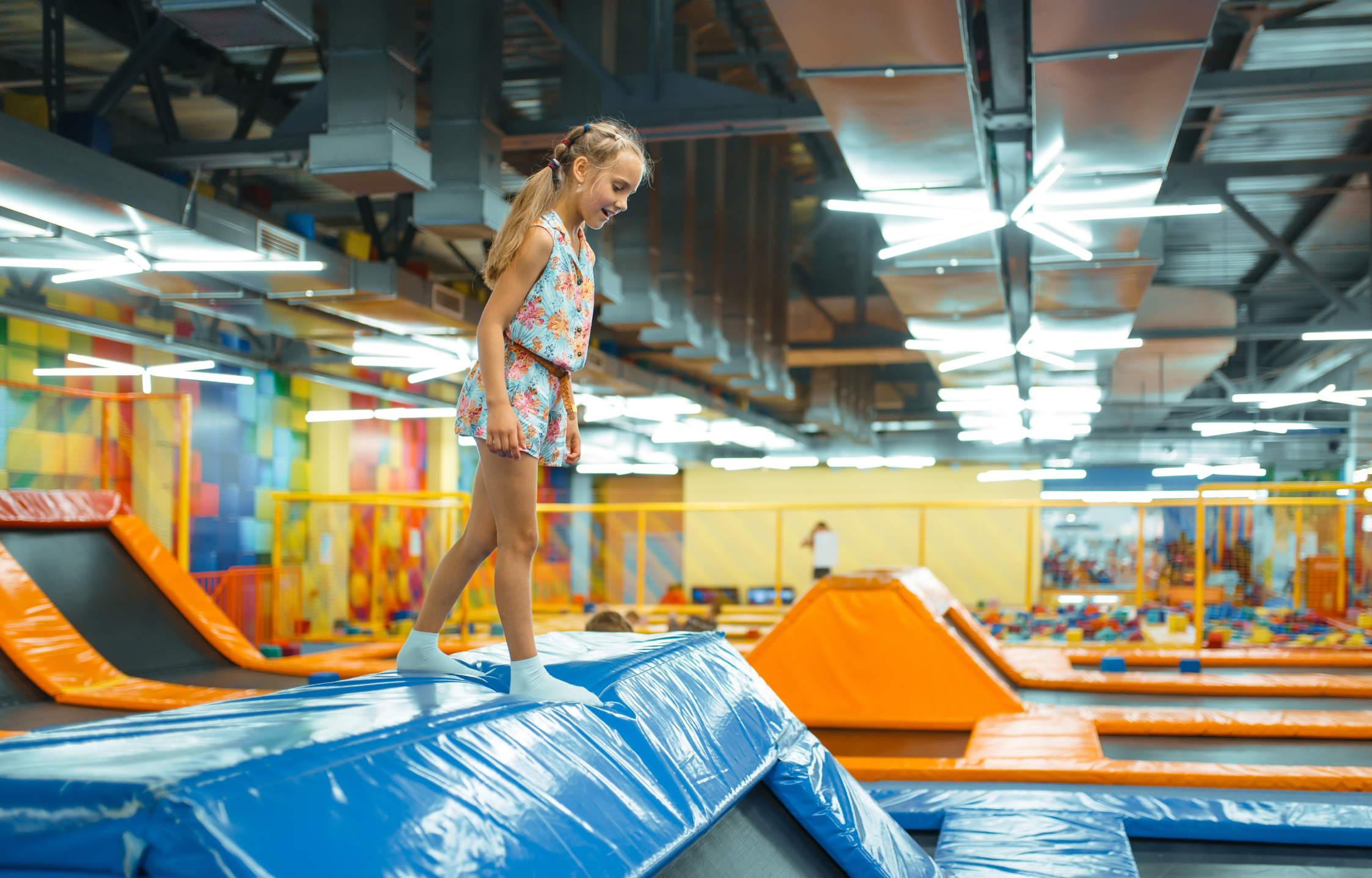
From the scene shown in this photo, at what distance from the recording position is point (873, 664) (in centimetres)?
583

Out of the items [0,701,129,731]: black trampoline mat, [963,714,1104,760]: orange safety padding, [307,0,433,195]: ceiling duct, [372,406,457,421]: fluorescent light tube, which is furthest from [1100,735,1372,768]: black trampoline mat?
[372,406,457,421]: fluorescent light tube

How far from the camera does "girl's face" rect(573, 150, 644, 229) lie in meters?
2.28

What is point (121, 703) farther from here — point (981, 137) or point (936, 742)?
point (981, 137)

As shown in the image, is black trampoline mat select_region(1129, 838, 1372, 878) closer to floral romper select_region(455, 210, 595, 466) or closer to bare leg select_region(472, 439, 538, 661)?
bare leg select_region(472, 439, 538, 661)

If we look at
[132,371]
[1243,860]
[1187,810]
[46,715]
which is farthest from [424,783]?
[132,371]

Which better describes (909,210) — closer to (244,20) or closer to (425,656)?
(244,20)

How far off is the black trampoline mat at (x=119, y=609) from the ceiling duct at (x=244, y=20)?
13.4 feet

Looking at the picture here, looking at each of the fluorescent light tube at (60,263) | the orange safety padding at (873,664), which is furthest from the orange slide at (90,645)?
the orange safety padding at (873,664)

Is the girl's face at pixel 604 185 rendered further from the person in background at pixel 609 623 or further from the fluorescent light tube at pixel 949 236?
the fluorescent light tube at pixel 949 236

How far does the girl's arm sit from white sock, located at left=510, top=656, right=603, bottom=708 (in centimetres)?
45

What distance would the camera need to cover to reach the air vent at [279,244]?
20.7ft

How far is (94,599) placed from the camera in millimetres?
7246

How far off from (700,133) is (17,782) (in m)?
4.89

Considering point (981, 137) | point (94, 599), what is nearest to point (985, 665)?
point (981, 137)
